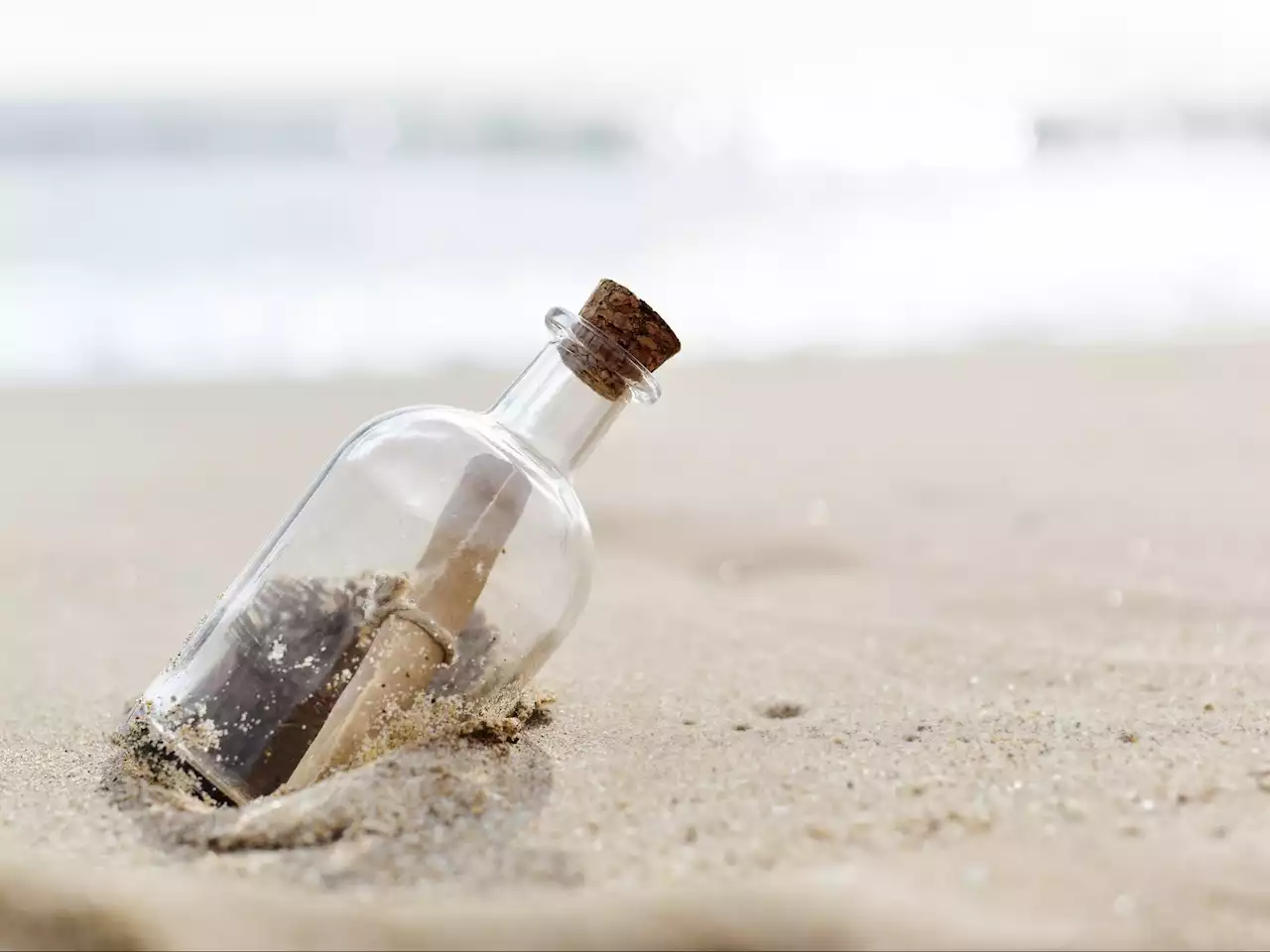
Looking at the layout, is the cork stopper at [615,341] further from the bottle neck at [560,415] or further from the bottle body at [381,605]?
the bottle body at [381,605]

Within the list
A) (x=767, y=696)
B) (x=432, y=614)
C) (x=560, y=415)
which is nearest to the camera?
(x=432, y=614)

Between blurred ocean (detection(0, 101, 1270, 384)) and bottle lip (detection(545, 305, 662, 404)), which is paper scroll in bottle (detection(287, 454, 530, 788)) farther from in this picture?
blurred ocean (detection(0, 101, 1270, 384))

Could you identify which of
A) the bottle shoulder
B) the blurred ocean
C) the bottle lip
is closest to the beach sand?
the bottle shoulder

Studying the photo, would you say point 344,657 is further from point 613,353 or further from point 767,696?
point 767,696

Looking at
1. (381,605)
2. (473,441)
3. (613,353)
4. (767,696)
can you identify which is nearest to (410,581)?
(381,605)

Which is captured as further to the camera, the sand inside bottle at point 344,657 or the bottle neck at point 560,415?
the bottle neck at point 560,415

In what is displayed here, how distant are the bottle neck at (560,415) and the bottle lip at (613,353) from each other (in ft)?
0.11

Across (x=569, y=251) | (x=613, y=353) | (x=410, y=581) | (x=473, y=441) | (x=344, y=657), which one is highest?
(x=569, y=251)

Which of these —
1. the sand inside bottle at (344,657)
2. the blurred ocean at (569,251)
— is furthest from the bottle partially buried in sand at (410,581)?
the blurred ocean at (569,251)

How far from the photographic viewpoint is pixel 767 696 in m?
1.87

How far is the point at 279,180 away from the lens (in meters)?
9.44

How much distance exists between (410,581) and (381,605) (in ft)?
0.14

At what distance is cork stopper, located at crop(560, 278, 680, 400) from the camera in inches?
58.0

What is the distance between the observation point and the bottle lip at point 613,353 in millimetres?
1491
